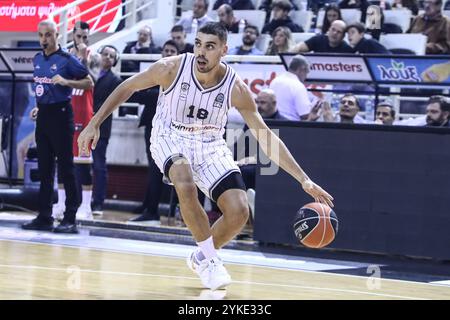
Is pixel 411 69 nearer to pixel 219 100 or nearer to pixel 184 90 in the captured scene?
pixel 219 100

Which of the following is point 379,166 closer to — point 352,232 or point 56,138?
point 352,232

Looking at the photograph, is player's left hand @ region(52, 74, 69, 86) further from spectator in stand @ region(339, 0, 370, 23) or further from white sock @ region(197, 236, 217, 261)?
spectator in stand @ region(339, 0, 370, 23)

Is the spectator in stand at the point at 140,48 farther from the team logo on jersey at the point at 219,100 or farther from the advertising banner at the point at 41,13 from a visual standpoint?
the team logo on jersey at the point at 219,100

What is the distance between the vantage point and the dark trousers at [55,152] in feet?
42.7

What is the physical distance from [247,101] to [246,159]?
4.30 meters

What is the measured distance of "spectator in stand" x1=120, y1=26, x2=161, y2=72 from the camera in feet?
56.1

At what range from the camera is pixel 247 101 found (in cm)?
890

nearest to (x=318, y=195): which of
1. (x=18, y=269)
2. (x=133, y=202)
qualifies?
(x=18, y=269)

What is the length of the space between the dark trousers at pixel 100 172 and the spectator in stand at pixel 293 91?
2.71 meters

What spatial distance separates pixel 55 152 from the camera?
43.0 ft

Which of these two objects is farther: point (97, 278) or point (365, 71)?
point (365, 71)

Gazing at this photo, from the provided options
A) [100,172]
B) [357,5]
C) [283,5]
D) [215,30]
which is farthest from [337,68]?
[215,30]

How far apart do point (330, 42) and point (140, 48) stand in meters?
3.72

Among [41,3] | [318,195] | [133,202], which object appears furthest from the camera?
[41,3]
